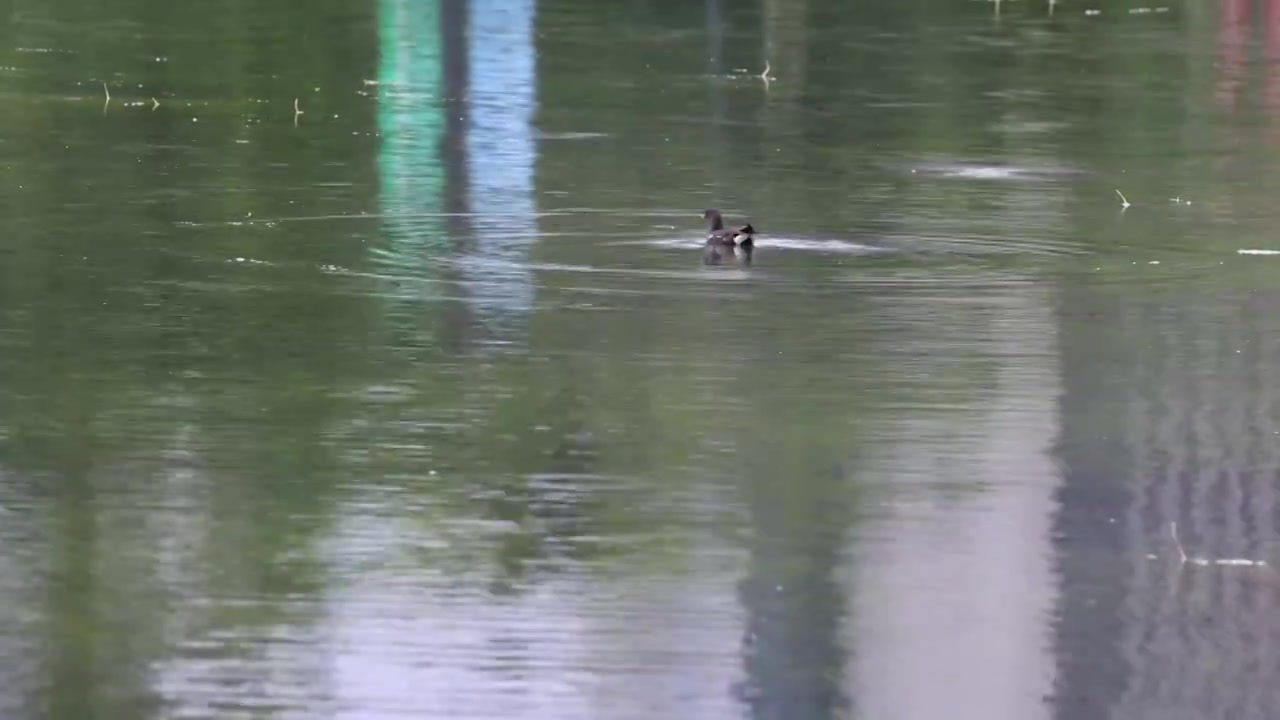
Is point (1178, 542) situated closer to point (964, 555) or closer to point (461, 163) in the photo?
point (964, 555)

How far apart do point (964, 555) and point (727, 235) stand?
566cm

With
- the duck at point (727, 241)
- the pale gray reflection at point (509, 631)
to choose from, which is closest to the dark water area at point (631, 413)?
the pale gray reflection at point (509, 631)

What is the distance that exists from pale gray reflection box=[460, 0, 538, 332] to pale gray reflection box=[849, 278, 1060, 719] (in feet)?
6.93

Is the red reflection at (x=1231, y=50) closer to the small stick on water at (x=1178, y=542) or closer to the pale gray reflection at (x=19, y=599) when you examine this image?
the small stick on water at (x=1178, y=542)

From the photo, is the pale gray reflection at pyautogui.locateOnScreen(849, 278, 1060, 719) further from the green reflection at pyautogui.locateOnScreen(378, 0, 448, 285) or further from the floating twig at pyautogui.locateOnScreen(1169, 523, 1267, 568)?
the green reflection at pyautogui.locateOnScreen(378, 0, 448, 285)

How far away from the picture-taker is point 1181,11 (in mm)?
32094

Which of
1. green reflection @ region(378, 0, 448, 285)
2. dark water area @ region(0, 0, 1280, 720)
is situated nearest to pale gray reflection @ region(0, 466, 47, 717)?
dark water area @ region(0, 0, 1280, 720)

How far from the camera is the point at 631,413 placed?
1009cm

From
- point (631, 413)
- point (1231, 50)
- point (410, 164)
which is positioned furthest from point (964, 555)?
point (1231, 50)

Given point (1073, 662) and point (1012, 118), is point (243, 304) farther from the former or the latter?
point (1012, 118)

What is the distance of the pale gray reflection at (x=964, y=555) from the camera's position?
7.02 metres

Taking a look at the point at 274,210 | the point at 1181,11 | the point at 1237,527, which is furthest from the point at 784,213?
the point at 1181,11

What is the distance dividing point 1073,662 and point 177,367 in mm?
4593

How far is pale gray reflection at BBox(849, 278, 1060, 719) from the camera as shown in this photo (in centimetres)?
702
